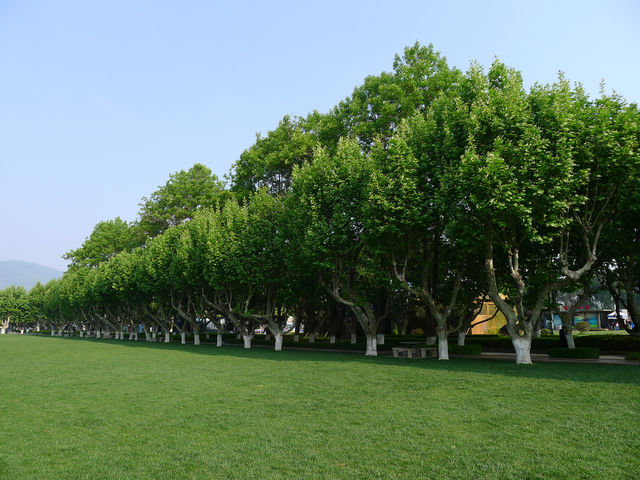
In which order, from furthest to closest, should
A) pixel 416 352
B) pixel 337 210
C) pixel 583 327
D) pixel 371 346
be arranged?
pixel 583 327
pixel 371 346
pixel 416 352
pixel 337 210

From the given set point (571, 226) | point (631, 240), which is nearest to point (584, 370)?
point (571, 226)

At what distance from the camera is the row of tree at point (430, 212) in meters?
19.0

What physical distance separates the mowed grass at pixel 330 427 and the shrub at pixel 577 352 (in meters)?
6.73

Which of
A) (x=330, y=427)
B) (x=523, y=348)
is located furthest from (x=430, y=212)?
(x=330, y=427)

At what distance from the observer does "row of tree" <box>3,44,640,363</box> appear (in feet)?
62.3

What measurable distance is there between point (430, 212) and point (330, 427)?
1452 cm

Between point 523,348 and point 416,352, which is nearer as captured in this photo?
point 523,348

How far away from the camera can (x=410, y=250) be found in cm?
2566

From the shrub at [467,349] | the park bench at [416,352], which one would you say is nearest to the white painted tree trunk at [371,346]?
the park bench at [416,352]

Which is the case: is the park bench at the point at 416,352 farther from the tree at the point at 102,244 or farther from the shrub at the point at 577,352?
the tree at the point at 102,244

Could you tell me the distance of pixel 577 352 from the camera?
24.5 m

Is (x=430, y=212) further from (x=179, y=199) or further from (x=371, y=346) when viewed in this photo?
(x=179, y=199)

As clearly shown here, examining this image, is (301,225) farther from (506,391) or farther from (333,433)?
(333,433)

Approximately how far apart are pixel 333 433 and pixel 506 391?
22.6 ft
